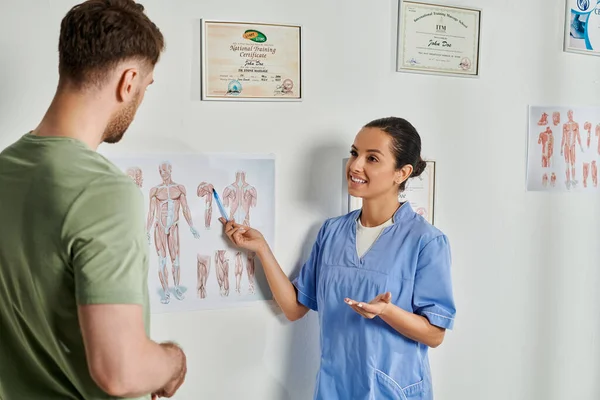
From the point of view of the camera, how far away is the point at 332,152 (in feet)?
5.35

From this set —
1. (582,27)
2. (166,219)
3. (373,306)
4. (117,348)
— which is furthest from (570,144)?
(117,348)

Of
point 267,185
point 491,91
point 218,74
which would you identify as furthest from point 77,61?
point 491,91

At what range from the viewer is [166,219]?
1.47m

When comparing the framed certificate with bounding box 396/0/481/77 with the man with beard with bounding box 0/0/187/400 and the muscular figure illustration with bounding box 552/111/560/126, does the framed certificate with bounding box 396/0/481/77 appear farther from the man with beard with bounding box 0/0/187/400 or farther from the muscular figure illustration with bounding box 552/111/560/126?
the man with beard with bounding box 0/0/187/400

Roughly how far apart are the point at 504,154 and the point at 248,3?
854 mm

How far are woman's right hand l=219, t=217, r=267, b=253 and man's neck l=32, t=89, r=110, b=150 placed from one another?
2.00ft

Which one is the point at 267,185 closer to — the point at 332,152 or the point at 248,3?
the point at 332,152

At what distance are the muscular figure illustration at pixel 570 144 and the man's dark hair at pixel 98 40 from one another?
1414 mm

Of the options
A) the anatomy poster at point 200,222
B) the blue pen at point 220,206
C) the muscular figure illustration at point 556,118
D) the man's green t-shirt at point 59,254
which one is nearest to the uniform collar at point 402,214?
the anatomy poster at point 200,222

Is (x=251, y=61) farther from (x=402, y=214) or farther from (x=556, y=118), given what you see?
(x=556, y=118)

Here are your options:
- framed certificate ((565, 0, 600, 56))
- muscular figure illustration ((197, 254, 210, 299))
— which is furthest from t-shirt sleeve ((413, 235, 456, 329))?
framed certificate ((565, 0, 600, 56))

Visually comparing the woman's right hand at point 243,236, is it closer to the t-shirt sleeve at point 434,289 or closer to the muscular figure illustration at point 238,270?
the muscular figure illustration at point 238,270

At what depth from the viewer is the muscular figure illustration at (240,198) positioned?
1.53m

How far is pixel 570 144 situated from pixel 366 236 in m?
0.80
